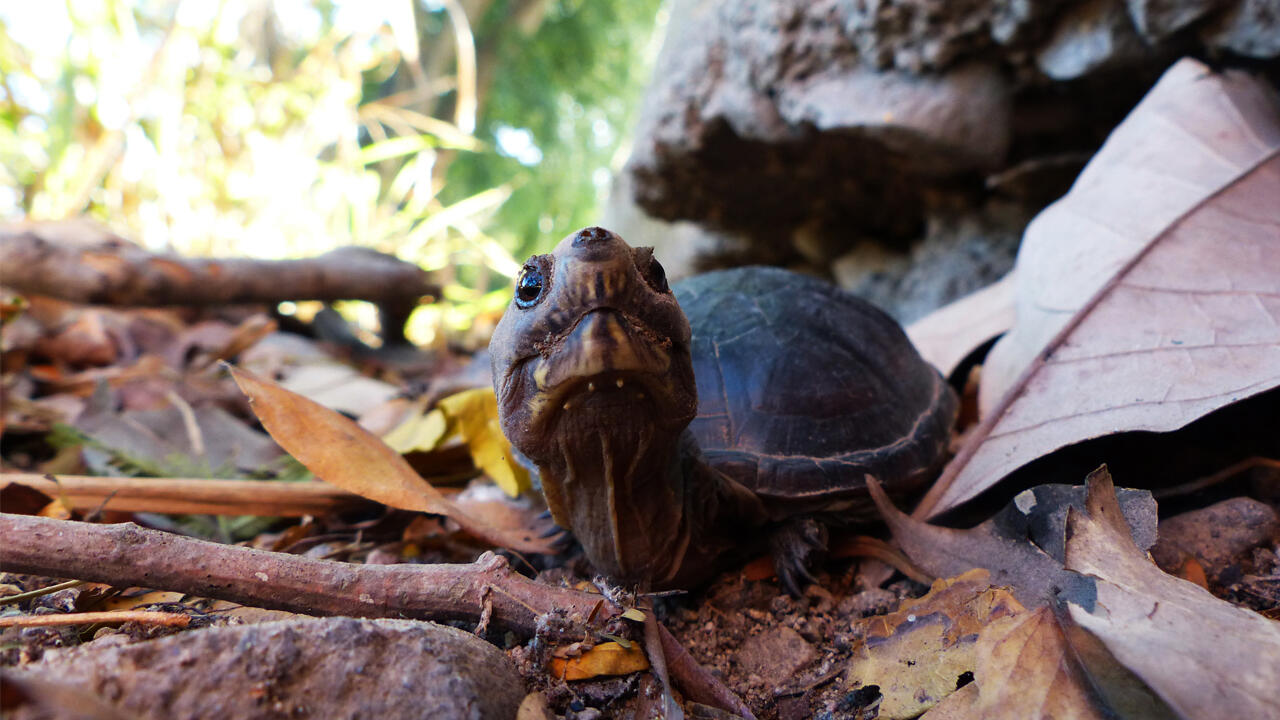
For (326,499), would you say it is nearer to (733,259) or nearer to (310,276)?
(310,276)

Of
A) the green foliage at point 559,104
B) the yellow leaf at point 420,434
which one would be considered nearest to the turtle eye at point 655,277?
the yellow leaf at point 420,434

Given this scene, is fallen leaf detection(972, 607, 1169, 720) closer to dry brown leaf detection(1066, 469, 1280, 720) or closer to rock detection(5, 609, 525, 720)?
dry brown leaf detection(1066, 469, 1280, 720)

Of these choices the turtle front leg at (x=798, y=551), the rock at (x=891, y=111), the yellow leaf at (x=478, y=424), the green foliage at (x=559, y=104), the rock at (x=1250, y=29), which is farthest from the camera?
the green foliage at (x=559, y=104)

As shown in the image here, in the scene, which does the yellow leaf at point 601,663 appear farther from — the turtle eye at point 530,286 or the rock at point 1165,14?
the rock at point 1165,14

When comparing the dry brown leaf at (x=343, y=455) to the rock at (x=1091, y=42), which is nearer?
the dry brown leaf at (x=343, y=455)

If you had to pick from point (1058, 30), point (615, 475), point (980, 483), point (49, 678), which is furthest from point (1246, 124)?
point (49, 678)
